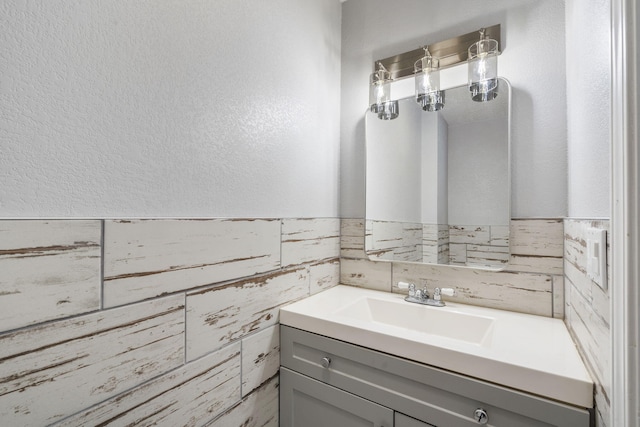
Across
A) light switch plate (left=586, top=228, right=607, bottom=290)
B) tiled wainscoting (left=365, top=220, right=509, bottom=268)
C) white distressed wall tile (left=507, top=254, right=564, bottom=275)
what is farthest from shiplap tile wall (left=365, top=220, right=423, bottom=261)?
light switch plate (left=586, top=228, right=607, bottom=290)

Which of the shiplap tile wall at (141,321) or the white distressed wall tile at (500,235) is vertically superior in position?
the white distressed wall tile at (500,235)

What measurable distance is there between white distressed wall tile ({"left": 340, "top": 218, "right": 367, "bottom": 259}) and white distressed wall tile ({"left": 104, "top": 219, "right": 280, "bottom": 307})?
0.59 metres

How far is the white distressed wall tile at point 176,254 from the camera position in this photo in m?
0.76

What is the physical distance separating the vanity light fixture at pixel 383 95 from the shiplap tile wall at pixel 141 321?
82 cm

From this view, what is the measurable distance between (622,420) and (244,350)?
0.99 m

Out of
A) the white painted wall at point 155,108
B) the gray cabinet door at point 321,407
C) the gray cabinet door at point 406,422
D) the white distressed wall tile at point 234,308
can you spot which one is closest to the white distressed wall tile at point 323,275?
the white distressed wall tile at point 234,308

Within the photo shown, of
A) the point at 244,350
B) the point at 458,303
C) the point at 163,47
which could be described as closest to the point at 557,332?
the point at 458,303

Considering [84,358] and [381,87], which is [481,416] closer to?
[84,358]

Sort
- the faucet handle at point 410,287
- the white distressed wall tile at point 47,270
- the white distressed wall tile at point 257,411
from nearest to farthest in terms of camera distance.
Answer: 1. the white distressed wall tile at point 47,270
2. the white distressed wall tile at point 257,411
3. the faucet handle at point 410,287

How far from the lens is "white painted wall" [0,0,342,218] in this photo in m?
0.64

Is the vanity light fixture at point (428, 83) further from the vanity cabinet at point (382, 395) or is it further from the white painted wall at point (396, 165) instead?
the vanity cabinet at point (382, 395)

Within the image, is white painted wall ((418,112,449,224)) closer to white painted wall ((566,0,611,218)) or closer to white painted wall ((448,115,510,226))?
white painted wall ((448,115,510,226))

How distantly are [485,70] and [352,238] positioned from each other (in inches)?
39.2

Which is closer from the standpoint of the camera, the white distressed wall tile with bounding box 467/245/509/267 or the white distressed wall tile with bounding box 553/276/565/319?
the white distressed wall tile with bounding box 553/276/565/319
